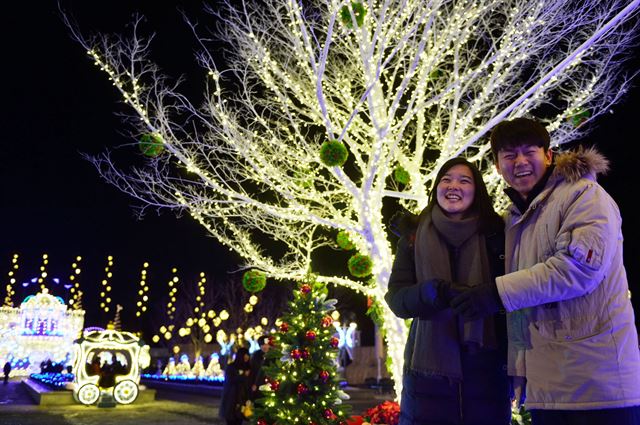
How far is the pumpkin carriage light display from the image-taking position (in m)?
18.9

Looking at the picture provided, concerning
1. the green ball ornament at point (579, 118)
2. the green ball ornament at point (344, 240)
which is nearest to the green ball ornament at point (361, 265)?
the green ball ornament at point (344, 240)

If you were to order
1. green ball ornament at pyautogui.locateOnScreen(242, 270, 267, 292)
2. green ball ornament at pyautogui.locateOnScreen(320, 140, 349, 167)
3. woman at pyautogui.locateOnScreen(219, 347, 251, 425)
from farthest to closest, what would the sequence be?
woman at pyautogui.locateOnScreen(219, 347, 251, 425)
green ball ornament at pyautogui.locateOnScreen(242, 270, 267, 292)
green ball ornament at pyautogui.locateOnScreen(320, 140, 349, 167)

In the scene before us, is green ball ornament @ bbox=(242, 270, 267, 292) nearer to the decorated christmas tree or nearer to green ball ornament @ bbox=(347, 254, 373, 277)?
the decorated christmas tree

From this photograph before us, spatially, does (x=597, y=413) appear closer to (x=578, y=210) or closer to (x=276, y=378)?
(x=578, y=210)

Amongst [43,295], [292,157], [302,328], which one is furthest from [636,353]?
[43,295]

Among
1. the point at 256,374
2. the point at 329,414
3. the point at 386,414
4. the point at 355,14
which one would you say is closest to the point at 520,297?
the point at 355,14

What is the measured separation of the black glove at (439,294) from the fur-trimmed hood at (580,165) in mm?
670

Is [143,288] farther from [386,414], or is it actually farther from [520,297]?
[520,297]

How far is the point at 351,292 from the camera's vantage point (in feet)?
148

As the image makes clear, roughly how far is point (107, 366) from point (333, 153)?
15774mm

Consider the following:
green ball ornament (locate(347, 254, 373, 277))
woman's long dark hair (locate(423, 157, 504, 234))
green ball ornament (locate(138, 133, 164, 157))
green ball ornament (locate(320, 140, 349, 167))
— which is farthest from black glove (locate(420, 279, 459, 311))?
green ball ornament (locate(138, 133, 164, 157))

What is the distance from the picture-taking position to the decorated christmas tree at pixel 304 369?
8.13 meters

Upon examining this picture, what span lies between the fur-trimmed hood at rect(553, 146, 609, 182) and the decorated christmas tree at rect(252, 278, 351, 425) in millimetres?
6352

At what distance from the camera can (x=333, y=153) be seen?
295 inches
